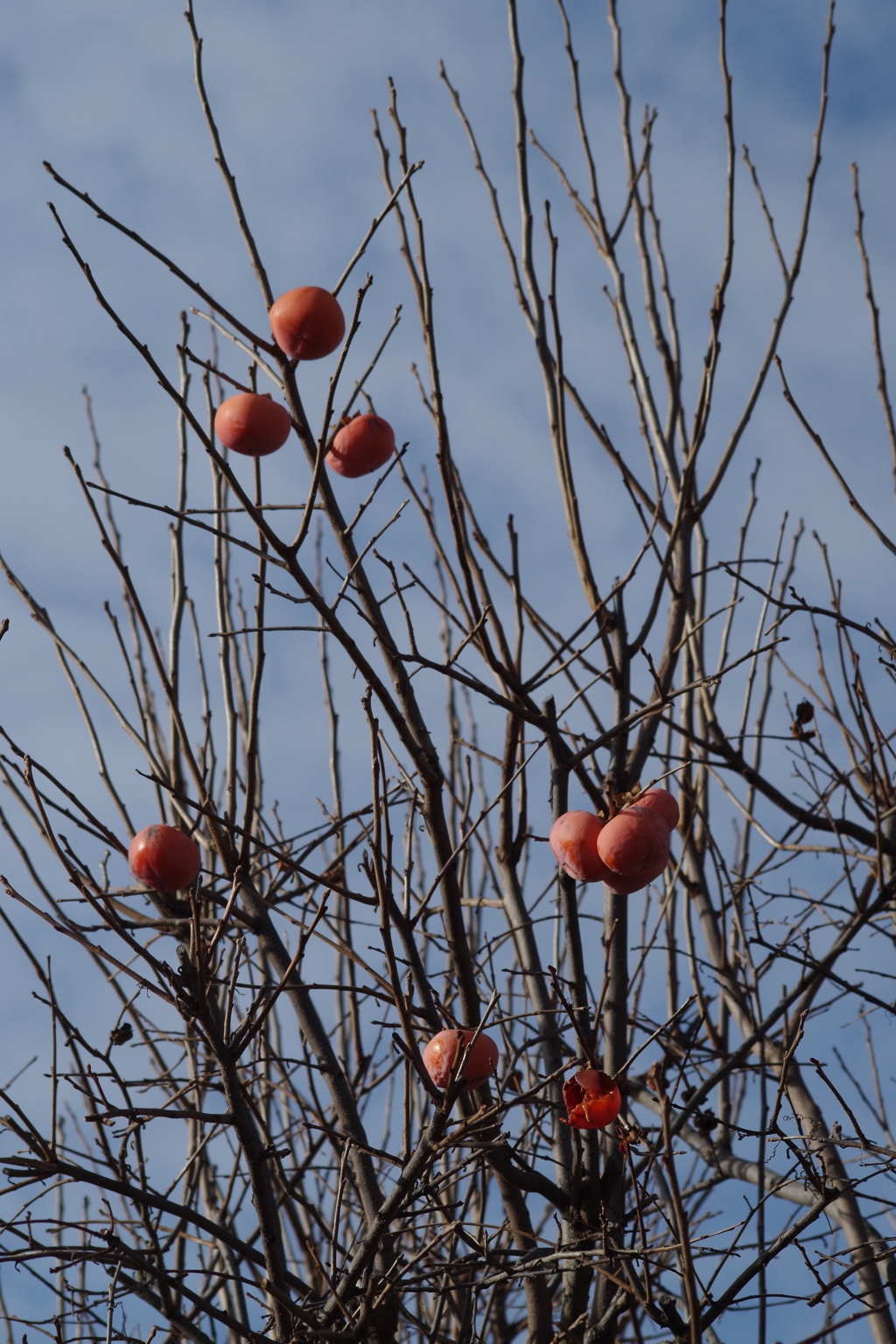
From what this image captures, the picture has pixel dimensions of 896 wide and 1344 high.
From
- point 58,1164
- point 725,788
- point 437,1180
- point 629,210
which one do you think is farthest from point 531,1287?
point 629,210

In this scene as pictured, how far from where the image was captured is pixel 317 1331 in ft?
5.82

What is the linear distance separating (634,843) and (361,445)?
3.17 ft

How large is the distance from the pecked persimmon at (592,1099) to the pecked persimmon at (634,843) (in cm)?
38

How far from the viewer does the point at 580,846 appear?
2.00m

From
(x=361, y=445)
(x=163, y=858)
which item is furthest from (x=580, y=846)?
(x=361, y=445)

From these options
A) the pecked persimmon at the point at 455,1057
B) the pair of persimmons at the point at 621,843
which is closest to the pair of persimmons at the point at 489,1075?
the pecked persimmon at the point at 455,1057

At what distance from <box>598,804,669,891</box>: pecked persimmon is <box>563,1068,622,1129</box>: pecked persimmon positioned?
0.38 meters

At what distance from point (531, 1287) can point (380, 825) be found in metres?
1.12

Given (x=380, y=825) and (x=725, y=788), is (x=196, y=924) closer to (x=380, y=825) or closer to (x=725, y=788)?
(x=380, y=825)

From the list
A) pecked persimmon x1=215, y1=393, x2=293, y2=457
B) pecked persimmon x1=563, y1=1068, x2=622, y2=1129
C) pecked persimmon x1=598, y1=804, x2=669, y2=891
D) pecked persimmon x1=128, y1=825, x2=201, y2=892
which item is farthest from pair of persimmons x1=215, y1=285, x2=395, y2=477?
pecked persimmon x1=563, y1=1068, x2=622, y2=1129

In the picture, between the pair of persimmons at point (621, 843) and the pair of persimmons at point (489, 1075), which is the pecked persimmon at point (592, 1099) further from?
the pair of persimmons at point (621, 843)

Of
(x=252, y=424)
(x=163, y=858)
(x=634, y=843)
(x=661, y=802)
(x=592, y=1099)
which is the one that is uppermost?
(x=252, y=424)

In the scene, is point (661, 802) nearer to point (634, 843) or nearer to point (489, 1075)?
point (634, 843)

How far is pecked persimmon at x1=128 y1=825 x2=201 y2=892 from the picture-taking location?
2137 mm
